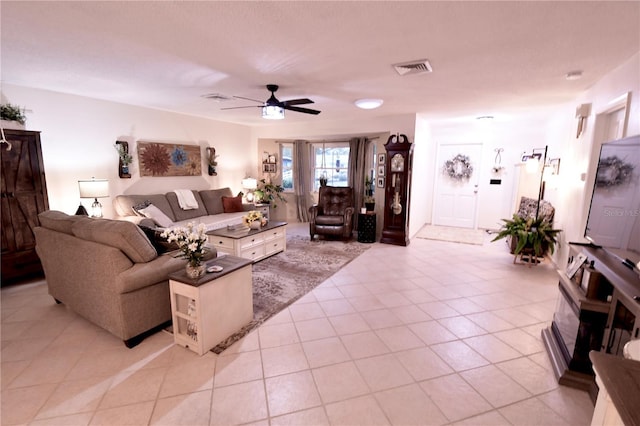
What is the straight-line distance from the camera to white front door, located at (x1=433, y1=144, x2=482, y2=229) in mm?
6512

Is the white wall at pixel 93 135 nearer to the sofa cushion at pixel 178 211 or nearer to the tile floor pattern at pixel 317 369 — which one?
the sofa cushion at pixel 178 211

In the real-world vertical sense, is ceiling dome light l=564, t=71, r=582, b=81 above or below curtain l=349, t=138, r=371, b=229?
above

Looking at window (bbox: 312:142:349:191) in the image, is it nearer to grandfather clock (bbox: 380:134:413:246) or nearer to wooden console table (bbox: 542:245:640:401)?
grandfather clock (bbox: 380:134:413:246)

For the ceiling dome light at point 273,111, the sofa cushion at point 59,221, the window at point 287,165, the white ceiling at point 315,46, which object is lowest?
the sofa cushion at point 59,221

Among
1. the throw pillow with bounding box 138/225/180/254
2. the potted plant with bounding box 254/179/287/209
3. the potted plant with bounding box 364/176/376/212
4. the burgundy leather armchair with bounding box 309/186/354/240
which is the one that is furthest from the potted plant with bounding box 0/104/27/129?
the potted plant with bounding box 364/176/376/212

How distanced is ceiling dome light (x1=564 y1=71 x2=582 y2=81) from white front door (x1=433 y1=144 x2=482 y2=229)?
355 cm

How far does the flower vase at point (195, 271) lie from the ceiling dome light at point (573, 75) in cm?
389

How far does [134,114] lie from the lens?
4.62 m

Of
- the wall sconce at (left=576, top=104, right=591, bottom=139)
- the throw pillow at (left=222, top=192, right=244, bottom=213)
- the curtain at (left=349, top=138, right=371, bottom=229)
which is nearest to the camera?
the wall sconce at (left=576, top=104, right=591, bottom=139)

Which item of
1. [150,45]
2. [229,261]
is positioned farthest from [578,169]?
[150,45]

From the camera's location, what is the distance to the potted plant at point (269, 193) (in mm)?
6395

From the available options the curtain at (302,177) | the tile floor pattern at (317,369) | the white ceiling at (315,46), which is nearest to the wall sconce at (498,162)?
the white ceiling at (315,46)

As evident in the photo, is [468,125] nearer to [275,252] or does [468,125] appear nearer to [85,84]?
[275,252]

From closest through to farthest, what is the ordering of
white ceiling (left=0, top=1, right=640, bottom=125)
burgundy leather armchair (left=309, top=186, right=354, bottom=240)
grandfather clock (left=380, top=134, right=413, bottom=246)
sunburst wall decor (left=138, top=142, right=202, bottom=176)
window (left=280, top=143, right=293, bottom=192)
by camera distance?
1. white ceiling (left=0, top=1, right=640, bottom=125)
2. sunburst wall decor (left=138, top=142, right=202, bottom=176)
3. grandfather clock (left=380, top=134, right=413, bottom=246)
4. burgundy leather armchair (left=309, top=186, right=354, bottom=240)
5. window (left=280, top=143, right=293, bottom=192)
